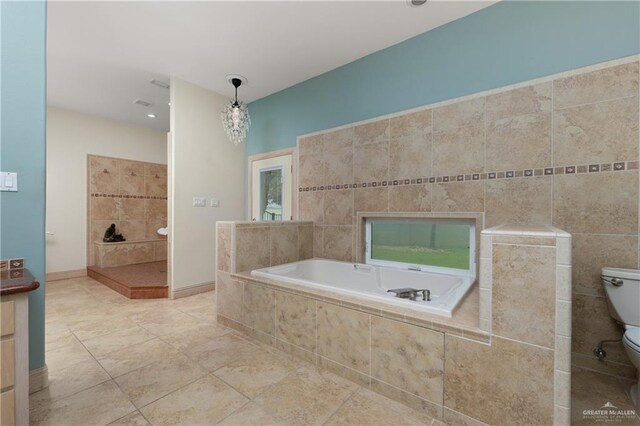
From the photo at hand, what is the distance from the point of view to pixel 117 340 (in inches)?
88.8

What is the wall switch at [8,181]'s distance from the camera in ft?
4.87

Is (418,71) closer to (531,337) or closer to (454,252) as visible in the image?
(454,252)

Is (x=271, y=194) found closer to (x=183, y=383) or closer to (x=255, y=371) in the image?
(x=255, y=371)

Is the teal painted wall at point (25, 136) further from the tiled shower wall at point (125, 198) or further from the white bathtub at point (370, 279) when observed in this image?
the tiled shower wall at point (125, 198)

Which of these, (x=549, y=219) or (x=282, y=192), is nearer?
(x=549, y=219)

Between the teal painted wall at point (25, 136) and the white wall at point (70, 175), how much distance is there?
3539 mm

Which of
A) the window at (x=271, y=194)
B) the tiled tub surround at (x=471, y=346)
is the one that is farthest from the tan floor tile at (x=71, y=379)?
the window at (x=271, y=194)

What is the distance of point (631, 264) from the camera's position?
1.68m

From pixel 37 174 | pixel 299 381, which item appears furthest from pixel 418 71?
pixel 37 174

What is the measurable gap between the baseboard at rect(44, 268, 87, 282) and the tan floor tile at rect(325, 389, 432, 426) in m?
5.03

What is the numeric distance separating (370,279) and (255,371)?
50.4 inches

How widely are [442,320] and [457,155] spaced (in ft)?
4.73

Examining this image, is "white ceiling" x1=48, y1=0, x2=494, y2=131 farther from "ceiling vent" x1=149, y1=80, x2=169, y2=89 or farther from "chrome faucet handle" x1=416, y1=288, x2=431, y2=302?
"chrome faucet handle" x1=416, y1=288, x2=431, y2=302

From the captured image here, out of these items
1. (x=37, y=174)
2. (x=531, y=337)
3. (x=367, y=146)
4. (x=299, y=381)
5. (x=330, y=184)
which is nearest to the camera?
(x=531, y=337)
